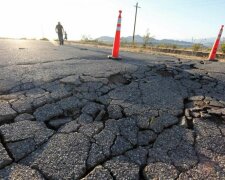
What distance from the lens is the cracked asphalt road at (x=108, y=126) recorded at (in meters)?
1.63

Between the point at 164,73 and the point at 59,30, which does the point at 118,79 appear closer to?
the point at 164,73

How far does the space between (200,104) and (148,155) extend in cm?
137

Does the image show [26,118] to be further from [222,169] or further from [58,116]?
[222,169]

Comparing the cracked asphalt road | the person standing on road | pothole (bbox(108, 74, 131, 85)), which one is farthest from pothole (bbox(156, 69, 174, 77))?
the person standing on road

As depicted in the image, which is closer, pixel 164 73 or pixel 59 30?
pixel 164 73

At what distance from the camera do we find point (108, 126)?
2164mm

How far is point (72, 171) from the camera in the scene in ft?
5.13

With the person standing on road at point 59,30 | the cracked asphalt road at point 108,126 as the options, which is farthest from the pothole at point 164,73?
the person standing on road at point 59,30

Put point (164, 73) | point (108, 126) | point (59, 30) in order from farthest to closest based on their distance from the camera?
1. point (59, 30)
2. point (164, 73)
3. point (108, 126)

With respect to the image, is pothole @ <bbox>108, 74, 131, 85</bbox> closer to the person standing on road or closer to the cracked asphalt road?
the cracked asphalt road

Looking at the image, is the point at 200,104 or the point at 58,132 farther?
the point at 200,104

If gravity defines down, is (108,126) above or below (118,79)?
below

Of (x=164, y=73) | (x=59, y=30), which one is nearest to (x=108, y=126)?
(x=164, y=73)

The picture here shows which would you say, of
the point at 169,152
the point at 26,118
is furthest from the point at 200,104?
the point at 26,118
